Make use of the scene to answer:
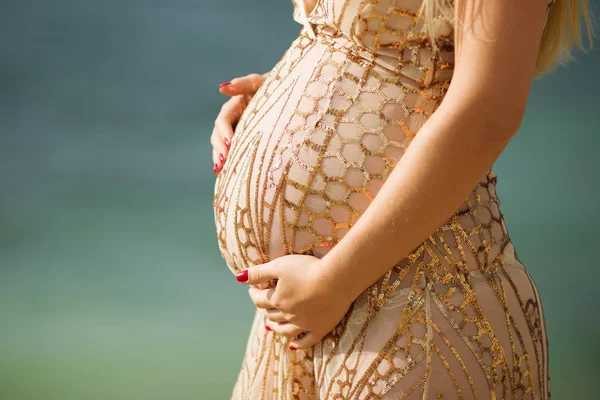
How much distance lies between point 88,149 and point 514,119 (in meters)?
1.69

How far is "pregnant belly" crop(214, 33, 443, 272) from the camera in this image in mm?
661

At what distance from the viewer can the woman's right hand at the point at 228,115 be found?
2.90 feet

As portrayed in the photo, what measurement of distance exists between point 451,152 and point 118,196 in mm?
1626

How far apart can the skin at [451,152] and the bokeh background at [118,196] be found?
1320 mm

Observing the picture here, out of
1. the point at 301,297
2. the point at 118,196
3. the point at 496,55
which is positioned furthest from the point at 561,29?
the point at 118,196

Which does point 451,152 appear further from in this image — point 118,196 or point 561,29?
point 118,196

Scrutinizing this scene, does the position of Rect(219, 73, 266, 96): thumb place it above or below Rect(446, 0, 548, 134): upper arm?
above

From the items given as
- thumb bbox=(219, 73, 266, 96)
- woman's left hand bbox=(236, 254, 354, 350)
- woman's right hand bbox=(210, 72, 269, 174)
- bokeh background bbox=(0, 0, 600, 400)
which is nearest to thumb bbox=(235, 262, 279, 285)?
woman's left hand bbox=(236, 254, 354, 350)

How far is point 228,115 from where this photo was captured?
38.0 inches

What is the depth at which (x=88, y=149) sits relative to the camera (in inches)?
81.7

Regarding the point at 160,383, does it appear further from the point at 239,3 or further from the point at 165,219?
the point at 239,3

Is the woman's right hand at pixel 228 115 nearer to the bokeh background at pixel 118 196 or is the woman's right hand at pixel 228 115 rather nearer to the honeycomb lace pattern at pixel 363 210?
the honeycomb lace pattern at pixel 363 210

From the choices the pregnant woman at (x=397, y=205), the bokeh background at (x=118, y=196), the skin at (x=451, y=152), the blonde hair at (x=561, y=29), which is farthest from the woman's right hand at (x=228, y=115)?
the bokeh background at (x=118, y=196)

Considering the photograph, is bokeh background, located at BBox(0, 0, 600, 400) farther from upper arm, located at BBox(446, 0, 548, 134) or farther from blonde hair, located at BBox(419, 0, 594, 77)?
upper arm, located at BBox(446, 0, 548, 134)
